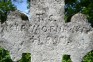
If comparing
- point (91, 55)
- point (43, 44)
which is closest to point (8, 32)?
point (43, 44)

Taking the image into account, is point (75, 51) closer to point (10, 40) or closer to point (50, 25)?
point (50, 25)

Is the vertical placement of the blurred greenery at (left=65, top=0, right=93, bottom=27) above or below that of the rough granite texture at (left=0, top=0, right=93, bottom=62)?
above

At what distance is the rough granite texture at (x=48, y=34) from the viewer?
514 centimetres

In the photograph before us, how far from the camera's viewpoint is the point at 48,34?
5203mm

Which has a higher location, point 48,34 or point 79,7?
point 79,7

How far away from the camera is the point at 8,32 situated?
527 centimetres

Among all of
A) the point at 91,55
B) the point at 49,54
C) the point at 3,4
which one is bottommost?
the point at 91,55

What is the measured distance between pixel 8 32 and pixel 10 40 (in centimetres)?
14

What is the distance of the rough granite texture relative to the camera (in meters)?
5.14

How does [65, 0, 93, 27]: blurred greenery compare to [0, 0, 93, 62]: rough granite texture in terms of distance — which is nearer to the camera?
[0, 0, 93, 62]: rough granite texture

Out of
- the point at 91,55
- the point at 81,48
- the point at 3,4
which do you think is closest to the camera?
the point at 81,48

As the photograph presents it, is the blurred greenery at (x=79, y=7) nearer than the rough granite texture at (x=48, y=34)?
No

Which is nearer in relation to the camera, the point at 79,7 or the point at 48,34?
the point at 48,34

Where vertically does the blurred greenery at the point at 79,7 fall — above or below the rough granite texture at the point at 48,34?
above
